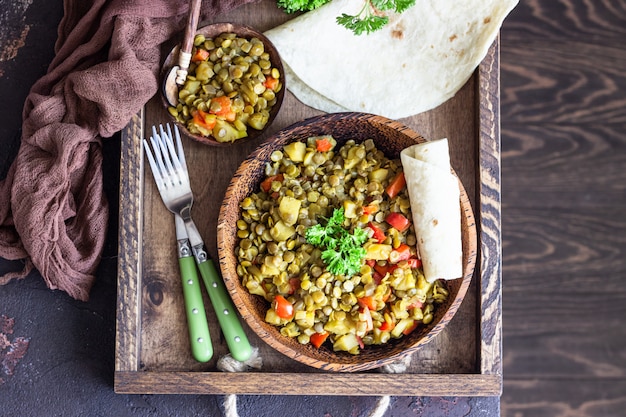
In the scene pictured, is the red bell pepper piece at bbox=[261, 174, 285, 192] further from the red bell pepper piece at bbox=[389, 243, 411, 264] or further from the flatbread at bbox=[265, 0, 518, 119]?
the red bell pepper piece at bbox=[389, 243, 411, 264]

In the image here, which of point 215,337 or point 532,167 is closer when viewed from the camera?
point 215,337

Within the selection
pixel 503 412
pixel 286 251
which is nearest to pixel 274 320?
pixel 286 251

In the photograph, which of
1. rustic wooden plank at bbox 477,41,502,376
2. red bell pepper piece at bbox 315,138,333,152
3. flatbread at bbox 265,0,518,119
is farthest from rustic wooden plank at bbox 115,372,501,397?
flatbread at bbox 265,0,518,119

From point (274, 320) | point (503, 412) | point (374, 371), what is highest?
point (274, 320)

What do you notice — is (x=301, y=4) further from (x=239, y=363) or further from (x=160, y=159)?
(x=239, y=363)

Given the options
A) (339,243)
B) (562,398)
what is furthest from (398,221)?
(562,398)

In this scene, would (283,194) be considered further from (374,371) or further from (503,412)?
(503,412)

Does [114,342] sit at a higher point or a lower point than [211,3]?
lower
